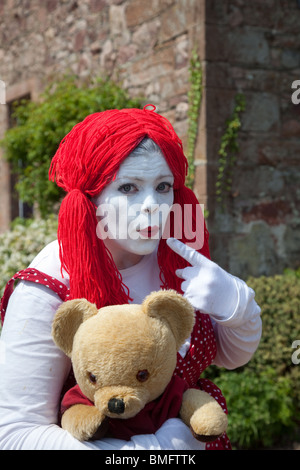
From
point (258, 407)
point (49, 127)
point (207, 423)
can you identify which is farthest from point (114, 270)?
point (49, 127)

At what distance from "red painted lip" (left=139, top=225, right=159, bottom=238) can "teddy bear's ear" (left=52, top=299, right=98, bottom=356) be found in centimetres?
26

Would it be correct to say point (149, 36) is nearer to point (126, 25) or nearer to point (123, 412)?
point (126, 25)

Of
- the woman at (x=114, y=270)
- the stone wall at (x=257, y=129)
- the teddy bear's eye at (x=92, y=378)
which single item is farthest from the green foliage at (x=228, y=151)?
the teddy bear's eye at (x=92, y=378)

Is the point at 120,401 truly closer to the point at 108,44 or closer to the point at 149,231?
the point at 149,231

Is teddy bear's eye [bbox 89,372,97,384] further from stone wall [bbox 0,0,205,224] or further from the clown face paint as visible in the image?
stone wall [bbox 0,0,205,224]

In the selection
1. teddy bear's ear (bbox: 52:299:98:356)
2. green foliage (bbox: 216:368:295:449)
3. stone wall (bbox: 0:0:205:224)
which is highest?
stone wall (bbox: 0:0:205:224)

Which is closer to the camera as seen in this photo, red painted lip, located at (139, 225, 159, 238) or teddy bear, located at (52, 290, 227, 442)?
teddy bear, located at (52, 290, 227, 442)

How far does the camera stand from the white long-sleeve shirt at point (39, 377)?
138cm

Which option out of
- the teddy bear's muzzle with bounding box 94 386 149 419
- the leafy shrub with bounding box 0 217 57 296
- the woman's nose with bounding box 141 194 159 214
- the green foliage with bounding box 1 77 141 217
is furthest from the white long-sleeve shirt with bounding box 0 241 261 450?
the green foliage with bounding box 1 77 141 217

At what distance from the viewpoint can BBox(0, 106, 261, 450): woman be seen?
56.9 inches

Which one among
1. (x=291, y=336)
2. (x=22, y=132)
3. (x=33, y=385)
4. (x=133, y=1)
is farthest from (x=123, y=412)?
(x=22, y=132)

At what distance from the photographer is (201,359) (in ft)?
5.52

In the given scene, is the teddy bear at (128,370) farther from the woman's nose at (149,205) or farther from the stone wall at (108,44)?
the stone wall at (108,44)

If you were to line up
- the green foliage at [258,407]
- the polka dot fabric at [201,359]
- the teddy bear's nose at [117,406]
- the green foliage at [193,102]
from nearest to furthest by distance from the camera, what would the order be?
the teddy bear's nose at [117,406]
the polka dot fabric at [201,359]
the green foliage at [258,407]
the green foliage at [193,102]
